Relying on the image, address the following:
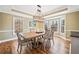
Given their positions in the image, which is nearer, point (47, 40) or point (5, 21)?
point (5, 21)

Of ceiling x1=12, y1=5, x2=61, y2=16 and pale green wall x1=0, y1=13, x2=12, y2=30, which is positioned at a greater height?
ceiling x1=12, y1=5, x2=61, y2=16

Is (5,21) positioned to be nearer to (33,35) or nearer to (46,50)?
(33,35)

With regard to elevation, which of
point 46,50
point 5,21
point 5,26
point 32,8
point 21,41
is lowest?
point 46,50

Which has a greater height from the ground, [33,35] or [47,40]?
[33,35]

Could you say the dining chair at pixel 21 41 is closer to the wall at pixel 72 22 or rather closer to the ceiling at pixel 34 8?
Result: the ceiling at pixel 34 8

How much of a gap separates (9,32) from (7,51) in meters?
0.41

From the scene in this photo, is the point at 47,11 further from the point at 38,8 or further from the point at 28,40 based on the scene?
the point at 28,40

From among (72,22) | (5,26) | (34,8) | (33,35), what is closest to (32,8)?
(34,8)

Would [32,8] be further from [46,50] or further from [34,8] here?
[46,50]

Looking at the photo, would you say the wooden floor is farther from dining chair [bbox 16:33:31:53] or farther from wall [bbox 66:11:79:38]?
wall [bbox 66:11:79:38]

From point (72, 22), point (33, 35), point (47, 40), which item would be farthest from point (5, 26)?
point (72, 22)

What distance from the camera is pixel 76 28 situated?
8.68ft

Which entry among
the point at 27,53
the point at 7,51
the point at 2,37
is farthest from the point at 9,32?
the point at 27,53

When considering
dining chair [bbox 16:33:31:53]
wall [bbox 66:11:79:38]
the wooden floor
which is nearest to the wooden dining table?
dining chair [bbox 16:33:31:53]
